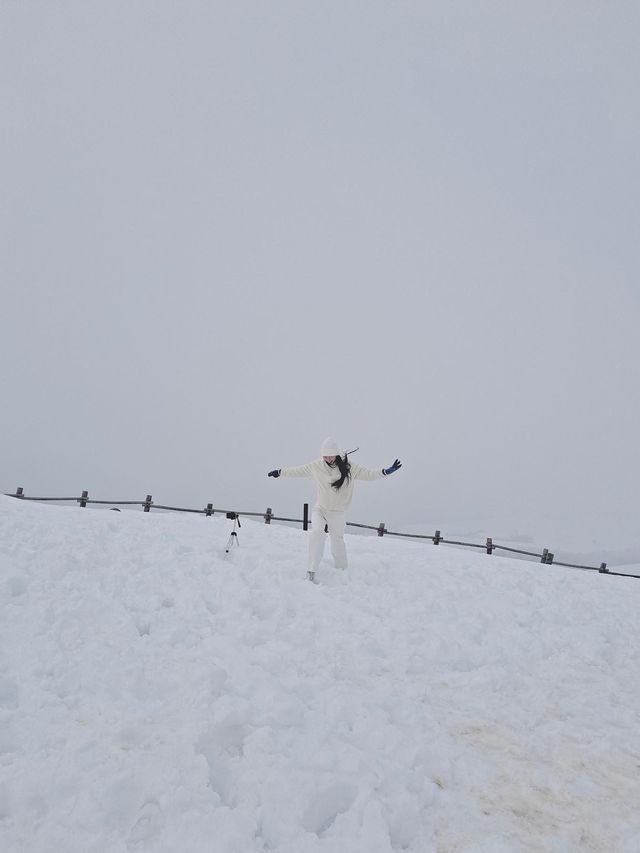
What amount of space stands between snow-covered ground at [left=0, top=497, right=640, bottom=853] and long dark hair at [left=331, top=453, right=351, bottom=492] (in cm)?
161

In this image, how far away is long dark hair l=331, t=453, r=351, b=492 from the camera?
8.03 metres

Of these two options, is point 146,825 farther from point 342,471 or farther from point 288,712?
point 342,471

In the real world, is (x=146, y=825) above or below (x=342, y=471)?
below

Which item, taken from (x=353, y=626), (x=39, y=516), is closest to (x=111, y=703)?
(x=353, y=626)

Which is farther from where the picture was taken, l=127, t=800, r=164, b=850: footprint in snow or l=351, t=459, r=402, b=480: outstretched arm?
l=351, t=459, r=402, b=480: outstretched arm

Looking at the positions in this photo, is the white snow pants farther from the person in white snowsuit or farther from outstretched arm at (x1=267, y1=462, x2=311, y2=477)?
outstretched arm at (x1=267, y1=462, x2=311, y2=477)

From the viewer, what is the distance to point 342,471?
8.06 meters

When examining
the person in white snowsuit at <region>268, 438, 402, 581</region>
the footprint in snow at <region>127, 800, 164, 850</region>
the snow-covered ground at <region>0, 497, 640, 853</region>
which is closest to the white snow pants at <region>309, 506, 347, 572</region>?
the person in white snowsuit at <region>268, 438, 402, 581</region>

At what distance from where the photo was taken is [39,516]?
7.51m

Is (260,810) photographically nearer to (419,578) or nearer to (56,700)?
(56,700)

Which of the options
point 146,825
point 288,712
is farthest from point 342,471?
point 146,825

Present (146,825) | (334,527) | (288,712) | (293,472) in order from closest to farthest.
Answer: (146,825), (288,712), (334,527), (293,472)

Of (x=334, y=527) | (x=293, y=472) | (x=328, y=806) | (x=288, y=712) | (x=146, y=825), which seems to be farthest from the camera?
(x=293, y=472)

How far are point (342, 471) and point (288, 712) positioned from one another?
450cm
